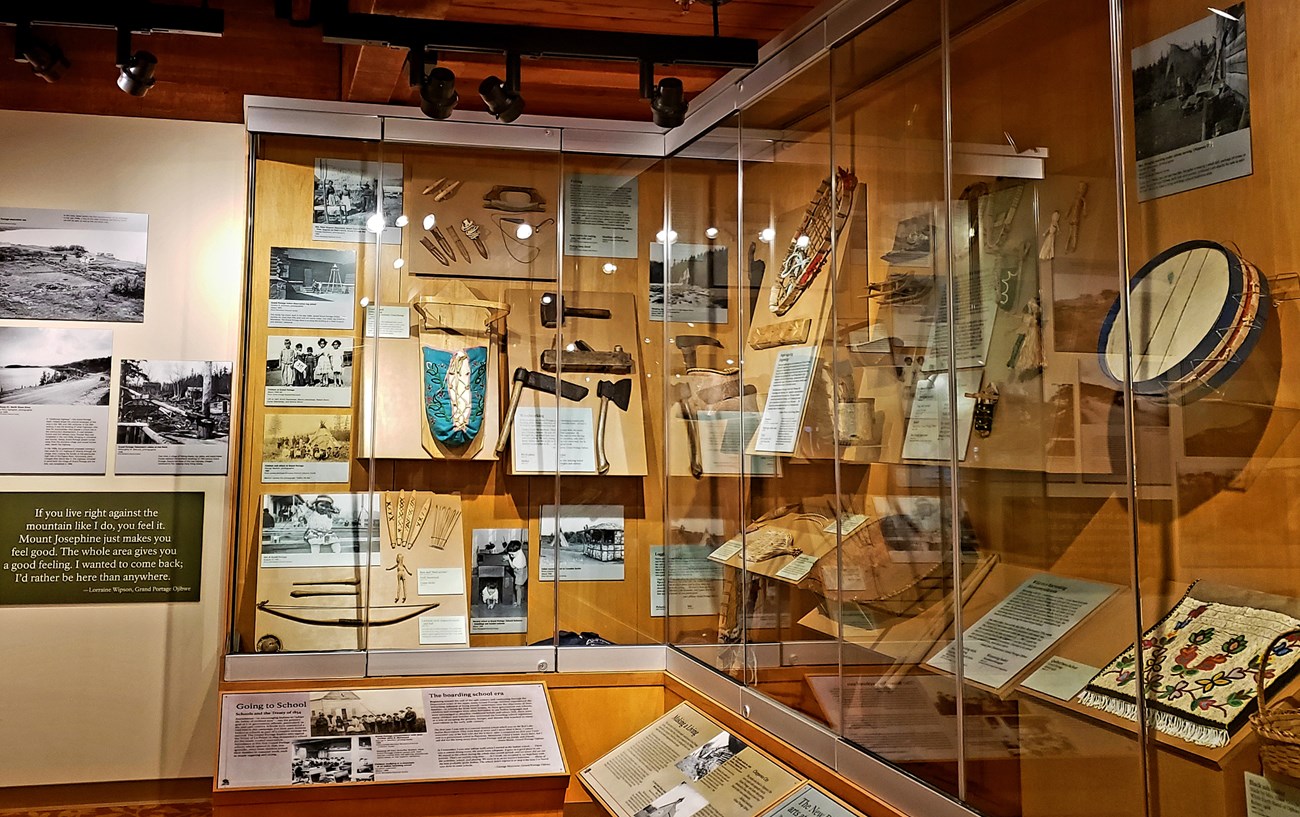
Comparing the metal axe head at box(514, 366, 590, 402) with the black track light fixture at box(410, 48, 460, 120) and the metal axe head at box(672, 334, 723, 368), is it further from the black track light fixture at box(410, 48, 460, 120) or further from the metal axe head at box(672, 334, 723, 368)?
the black track light fixture at box(410, 48, 460, 120)

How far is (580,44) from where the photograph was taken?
3611mm

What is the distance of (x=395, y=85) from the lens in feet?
13.9

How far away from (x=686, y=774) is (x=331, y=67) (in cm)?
351

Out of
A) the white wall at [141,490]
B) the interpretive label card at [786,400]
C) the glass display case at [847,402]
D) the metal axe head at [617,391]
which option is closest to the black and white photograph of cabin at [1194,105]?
the glass display case at [847,402]

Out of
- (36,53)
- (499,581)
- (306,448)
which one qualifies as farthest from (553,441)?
(36,53)

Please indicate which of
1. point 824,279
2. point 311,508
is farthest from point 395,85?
point 824,279

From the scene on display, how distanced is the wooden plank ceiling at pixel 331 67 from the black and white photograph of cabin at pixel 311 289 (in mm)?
710

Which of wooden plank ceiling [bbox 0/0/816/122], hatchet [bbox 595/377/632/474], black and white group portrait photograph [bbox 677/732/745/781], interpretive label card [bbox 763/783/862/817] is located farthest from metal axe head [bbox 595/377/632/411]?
interpretive label card [bbox 763/783/862/817]

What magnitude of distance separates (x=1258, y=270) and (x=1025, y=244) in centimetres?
61

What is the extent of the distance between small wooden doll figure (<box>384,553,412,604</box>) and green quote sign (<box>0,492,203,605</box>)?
1.00 metres

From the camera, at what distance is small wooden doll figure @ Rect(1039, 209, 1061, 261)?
7.36 ft

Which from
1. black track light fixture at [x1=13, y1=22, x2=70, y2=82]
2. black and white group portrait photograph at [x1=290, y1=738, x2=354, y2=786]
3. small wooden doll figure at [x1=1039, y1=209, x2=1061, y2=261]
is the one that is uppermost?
black track light fixture at [x1=13, y1=22, x2=70, y2=82]

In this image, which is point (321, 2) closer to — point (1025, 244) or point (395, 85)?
point (395, 85)

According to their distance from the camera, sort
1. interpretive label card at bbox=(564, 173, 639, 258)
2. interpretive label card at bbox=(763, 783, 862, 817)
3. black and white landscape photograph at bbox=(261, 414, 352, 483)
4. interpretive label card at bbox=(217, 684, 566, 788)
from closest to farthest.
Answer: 1. interpretive label card at bbox=(763, 783, 862, 817)
2. interpretive label card at bbox=(217, 684, 566, 788)
3. black and white landscape photograph at bbox=(261, 414, 352, 483)
4. interpretive label card at bbox=(564, 173, 639, 258)
